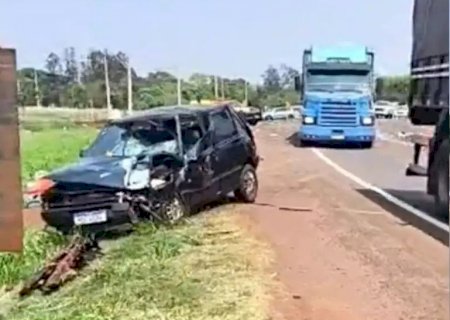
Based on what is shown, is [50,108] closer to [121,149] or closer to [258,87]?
[258,87]

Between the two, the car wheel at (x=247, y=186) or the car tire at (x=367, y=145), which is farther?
the car tire at (x=367, y=145)

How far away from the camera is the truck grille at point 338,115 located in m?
32.7

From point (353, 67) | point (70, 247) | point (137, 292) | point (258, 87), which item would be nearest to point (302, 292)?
point (137, 292)

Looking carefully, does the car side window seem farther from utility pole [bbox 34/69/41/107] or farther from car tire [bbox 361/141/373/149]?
utility pole [bbox 34/69/41/107]

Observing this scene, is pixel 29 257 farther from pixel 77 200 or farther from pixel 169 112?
pixel 169 112

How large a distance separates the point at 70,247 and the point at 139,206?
54.0 inches

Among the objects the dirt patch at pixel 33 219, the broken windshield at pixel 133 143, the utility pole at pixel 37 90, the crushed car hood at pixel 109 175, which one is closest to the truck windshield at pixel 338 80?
the broken windshield at pixel 133 143

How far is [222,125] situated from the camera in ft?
51.1

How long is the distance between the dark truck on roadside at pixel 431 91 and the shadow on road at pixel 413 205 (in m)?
0.34

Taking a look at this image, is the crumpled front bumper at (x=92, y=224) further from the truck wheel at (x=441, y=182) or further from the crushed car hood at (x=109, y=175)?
the truck wheel at (x=441, y=182)

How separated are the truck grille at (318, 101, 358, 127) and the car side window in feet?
56.2

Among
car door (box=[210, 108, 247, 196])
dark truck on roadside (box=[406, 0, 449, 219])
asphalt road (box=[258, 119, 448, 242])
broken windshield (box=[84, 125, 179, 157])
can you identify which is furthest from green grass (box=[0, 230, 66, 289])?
dark truck on roadside (box=[406, 0, 449, 219])

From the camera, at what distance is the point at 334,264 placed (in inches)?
399

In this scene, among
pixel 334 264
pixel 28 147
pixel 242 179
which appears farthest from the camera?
pixel 28 147
